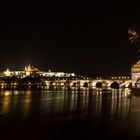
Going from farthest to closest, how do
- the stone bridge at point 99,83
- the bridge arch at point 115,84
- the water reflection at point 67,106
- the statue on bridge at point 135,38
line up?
the bridge arch at point 115,84 < the stone bridge at point 99,83 < the statue on bridge at point 135,38 < the water reflection at point 67,106

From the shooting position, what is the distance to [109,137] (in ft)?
57.8

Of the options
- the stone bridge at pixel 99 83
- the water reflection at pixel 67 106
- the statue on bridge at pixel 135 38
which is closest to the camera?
the water reflection at pixel 67 106

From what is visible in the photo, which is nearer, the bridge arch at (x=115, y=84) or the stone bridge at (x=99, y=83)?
the stone bridge at (x=99, y=83)

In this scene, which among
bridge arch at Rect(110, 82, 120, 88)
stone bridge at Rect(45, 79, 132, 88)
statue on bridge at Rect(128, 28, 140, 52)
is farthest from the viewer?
bridge arch at Rect(110, 82, 120, 88)

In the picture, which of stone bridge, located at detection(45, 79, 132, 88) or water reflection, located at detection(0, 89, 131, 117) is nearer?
water reflection, located at detection(0, 89, 131, 117)

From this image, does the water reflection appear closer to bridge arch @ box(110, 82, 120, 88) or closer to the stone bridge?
the stone bridge

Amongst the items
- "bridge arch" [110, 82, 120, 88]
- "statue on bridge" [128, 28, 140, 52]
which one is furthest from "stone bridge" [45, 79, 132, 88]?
"statue on bridge" [128, 28, 140, 52]

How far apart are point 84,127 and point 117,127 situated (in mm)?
1729

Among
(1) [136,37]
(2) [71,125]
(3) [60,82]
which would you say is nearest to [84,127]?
(2) [71,125]

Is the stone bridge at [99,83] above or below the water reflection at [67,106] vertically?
above

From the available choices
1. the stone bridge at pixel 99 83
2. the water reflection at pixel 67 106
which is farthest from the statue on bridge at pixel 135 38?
the stone bridge at pixel 99 83

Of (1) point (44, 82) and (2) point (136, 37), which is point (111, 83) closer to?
(1) point (44, 82)

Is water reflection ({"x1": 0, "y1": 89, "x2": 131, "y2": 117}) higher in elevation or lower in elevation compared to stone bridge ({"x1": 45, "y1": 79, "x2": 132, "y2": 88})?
lower

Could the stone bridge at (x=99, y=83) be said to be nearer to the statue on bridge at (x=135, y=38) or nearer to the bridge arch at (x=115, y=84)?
the bridge arch at (x=115, y=84)
